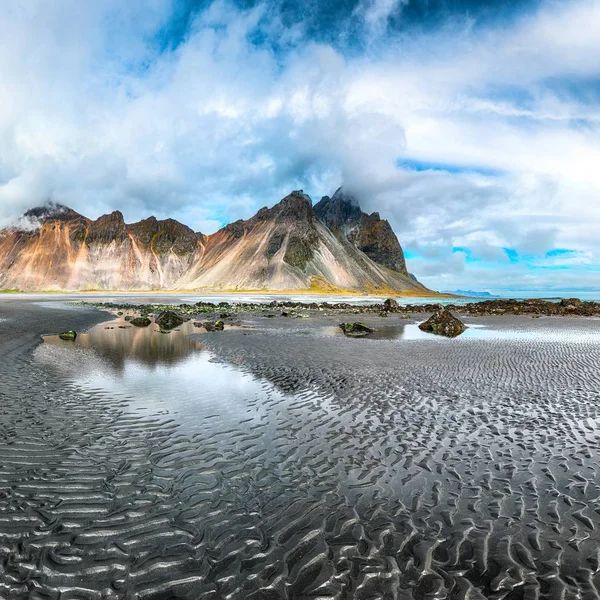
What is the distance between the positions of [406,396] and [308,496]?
8.69 metres

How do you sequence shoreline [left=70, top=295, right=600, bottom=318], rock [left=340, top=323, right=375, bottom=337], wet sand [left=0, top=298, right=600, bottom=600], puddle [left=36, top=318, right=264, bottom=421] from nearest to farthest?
wet sand [left=0, top=298, right=600, bottom=600]
puddle [left=36, top=318, right=264, bottom=421]
rock [left=340, top=323, right=375, bottom=337]
shoreline [left=70, top=295, right=600, bottom=318]

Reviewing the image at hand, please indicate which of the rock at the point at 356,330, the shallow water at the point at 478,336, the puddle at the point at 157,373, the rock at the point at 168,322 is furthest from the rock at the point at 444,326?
the rock at the point at 168,322

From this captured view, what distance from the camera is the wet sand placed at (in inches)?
230

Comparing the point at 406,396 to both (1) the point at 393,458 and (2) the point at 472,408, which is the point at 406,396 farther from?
(1) the point at 393,458

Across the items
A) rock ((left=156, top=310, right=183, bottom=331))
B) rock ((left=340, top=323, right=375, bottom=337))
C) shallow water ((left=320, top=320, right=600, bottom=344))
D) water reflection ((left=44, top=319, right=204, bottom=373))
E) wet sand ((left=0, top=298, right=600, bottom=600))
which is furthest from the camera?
rock ((left=156, top=310, right=183, bottom=331))

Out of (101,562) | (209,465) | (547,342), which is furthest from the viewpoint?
(547,342)

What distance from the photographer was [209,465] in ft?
31.1

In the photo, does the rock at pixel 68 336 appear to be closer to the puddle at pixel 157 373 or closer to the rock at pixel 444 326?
the puddle at pixel 157 373

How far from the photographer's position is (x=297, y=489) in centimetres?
847

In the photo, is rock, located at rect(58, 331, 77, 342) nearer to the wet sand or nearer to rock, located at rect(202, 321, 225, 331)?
rock, located at rect(202, 321, 225, 331)

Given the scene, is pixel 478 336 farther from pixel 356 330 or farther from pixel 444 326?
pixel 356 330

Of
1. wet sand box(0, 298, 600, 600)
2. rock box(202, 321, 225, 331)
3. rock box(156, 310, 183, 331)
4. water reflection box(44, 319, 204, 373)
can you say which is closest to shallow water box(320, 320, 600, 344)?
rock box(202, 321, 225, 331)

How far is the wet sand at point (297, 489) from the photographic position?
5.84 metres

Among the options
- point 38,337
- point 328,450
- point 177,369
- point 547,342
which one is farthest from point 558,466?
point 38,337
